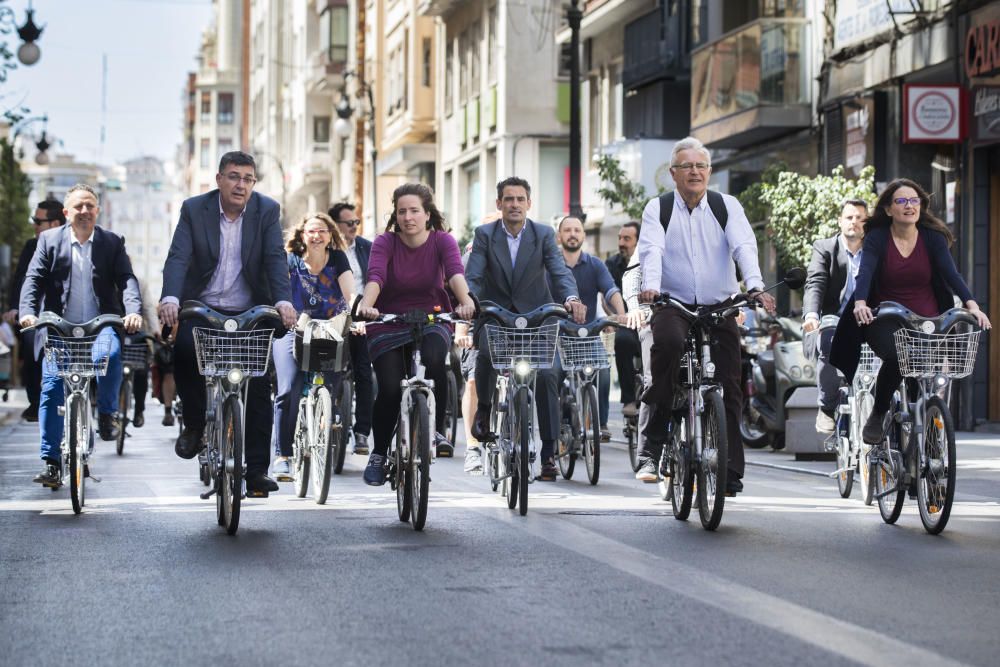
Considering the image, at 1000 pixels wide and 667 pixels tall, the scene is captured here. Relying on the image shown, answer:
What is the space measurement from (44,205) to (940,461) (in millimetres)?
9463

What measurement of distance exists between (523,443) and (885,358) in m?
1.96

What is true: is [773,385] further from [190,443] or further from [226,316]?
[226,316]

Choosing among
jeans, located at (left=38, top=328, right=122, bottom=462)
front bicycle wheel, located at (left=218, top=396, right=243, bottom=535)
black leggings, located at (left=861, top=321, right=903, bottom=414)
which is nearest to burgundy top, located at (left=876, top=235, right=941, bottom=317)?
black leggings, located at (left=861, top=321, right=903, bottom=414)

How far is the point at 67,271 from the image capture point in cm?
1238

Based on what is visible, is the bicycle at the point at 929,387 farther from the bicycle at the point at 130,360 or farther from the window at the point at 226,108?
the window at the point at 226,108

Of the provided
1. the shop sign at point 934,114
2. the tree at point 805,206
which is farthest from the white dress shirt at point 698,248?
the tree at point 805,206

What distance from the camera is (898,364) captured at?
10.5 m

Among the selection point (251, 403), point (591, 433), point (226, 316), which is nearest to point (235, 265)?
point (226, 316)

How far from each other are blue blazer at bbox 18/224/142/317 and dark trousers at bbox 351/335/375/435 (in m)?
2.36

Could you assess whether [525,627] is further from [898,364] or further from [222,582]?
[898,364]

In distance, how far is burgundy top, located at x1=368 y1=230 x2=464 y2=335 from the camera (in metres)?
11.2

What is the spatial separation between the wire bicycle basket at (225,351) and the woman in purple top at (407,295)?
887mm

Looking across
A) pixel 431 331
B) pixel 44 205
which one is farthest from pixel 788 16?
pixel 431 331

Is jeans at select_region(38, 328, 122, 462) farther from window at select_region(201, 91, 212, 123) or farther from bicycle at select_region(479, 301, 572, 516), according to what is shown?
window at select_region(201, 91, 212, 123)
